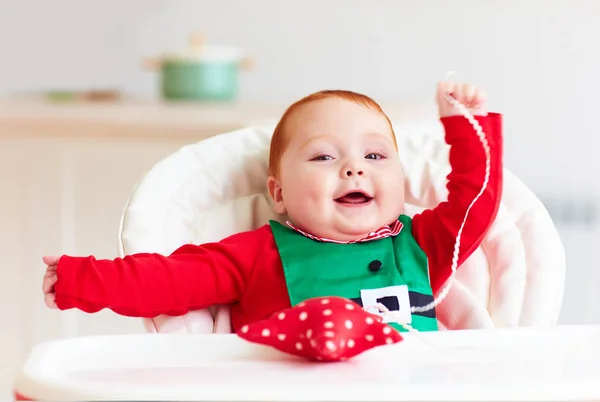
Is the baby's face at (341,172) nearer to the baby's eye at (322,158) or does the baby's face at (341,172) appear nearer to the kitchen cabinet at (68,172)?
the baby's eye at (322,158)

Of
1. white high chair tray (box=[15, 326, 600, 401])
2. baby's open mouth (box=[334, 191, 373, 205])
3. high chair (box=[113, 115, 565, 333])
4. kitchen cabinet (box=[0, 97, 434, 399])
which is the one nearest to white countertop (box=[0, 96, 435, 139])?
kitchen cabinet (box=[0, 97, 434, 399])

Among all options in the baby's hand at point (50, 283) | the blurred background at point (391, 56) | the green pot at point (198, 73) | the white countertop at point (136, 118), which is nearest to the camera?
the baby's hand at point (50, 283)

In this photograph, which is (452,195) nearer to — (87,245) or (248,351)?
(248,351)

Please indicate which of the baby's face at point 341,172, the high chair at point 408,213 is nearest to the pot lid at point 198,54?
the high chair at point 408,213

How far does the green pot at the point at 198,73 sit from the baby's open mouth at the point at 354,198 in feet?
2.96

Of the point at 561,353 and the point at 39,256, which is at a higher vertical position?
the point at 561,353

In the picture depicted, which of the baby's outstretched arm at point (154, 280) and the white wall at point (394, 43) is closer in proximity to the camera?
the baby's outstretched arm at point (154, 280)

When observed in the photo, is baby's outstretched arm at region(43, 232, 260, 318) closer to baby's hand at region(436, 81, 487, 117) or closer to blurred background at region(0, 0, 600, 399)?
baby's hand at region(436, 81, 487, 117)

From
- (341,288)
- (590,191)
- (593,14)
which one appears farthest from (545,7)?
(341,288)

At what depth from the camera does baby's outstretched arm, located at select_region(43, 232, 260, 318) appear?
1.10m

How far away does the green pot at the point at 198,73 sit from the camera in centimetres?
205

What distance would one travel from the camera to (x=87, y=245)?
2049 mm

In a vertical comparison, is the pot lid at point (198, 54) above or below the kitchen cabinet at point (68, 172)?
above

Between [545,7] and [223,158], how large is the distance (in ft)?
4.53
